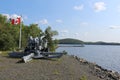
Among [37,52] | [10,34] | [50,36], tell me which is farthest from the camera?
[50,36]

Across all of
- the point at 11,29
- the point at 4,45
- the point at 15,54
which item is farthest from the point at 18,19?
the point at 15,54

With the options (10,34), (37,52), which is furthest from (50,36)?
(37,52)

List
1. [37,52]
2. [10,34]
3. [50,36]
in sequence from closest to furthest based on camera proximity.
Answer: [37,52] → [10,34] → [50,36]

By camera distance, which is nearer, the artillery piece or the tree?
the artillery piece

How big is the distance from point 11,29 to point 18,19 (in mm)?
14695

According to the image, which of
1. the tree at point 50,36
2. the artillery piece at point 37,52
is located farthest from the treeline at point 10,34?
the artillery piece at point 37,52

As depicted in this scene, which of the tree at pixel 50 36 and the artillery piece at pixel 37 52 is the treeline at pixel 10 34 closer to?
the tree at pixel 50 36

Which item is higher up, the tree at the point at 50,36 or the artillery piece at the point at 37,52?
the tree at the point at 50,36

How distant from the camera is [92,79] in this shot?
17562 mm

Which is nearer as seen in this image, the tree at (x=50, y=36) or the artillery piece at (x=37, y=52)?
the artillery piece at (x=37, y=52)

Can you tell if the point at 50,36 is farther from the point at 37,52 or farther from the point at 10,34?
the point at 37,52

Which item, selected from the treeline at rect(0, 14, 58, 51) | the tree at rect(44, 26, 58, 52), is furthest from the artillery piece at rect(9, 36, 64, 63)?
the tree at rect(44, 26, 58, 52)

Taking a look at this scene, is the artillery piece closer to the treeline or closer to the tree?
the treeline

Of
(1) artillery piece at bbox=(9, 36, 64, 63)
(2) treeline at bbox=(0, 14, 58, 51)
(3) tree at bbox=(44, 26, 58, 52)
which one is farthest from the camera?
A: (3) tree at bbox=(44, 26, 58, 52)
